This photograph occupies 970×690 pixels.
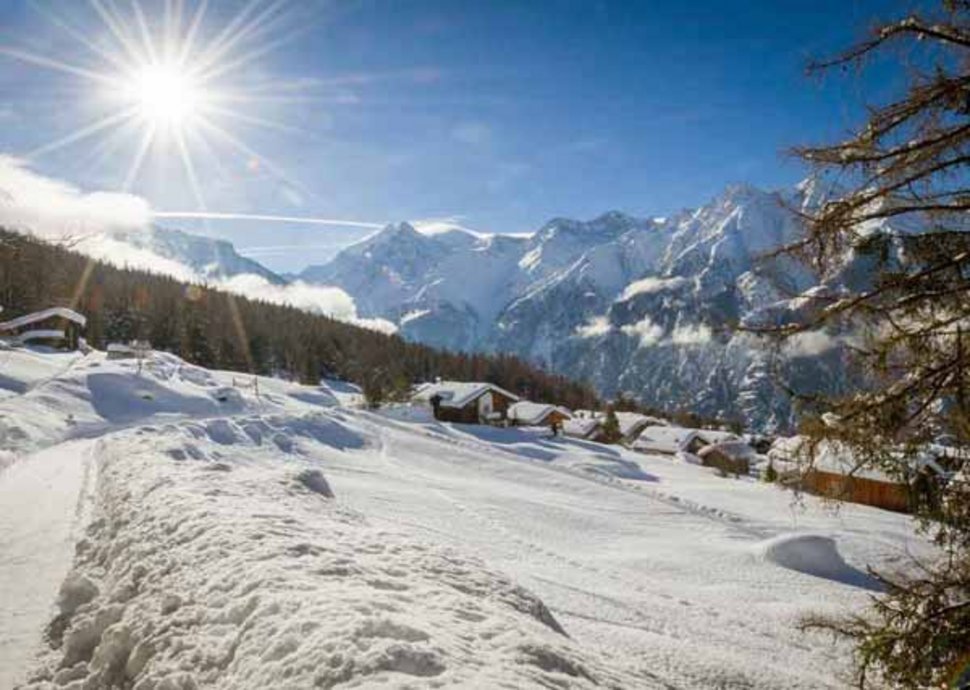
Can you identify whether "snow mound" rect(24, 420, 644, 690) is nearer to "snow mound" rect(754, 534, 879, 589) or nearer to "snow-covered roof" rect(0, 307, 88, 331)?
"snow mound" rect(754, 534, 879, 589)

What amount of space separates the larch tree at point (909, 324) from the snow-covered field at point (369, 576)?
246cm

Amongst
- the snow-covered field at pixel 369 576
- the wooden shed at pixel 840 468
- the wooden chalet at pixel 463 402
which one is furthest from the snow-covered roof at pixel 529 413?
the wooden shed at pixel 840 468

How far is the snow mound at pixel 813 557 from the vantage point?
19.6 m

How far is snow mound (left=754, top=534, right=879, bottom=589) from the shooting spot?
19.6 metres

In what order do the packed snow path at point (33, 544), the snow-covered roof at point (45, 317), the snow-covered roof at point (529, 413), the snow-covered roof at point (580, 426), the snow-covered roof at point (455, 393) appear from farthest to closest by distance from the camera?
the snow-covered roof at point (580, 426) < the snow-covered roof at point (529, 413) < the snow-covered roof at point (45, 317) < the snow-covered roof at point (455, 393) < the packed snow path at point (33, 544)

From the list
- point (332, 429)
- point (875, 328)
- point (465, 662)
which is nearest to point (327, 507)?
point (465, 662)

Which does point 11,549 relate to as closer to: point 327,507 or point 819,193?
point 327,507

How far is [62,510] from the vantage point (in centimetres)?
1150

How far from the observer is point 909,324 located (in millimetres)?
5328

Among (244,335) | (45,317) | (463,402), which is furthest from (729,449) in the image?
(45,317)

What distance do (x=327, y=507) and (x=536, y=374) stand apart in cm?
13232

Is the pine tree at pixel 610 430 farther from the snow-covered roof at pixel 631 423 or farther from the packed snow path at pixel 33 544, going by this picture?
the packed snow path at pixel 33 544

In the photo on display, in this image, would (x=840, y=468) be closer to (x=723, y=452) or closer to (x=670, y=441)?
(x=723, y=452)

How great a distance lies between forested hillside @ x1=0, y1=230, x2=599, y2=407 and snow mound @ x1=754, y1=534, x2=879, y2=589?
146 ft
